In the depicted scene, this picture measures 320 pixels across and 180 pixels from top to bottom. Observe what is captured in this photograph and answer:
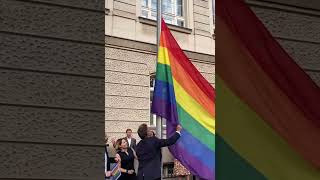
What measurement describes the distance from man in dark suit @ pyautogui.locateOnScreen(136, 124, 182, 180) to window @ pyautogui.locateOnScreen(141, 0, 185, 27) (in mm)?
12224

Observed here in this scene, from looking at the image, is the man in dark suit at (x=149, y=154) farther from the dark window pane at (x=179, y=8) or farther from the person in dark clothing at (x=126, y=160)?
the dark window pane at (x=179, y=8)

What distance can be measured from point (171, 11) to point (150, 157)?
13378 mm

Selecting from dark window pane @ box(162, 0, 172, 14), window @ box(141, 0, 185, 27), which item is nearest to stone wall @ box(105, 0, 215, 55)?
window @ box(141, 0, 185, 27)

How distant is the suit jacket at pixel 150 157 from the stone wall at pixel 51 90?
461cm

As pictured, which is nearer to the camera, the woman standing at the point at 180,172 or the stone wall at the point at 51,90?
the stone wall at the point at 51,90

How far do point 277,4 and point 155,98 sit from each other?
4558 millimetres

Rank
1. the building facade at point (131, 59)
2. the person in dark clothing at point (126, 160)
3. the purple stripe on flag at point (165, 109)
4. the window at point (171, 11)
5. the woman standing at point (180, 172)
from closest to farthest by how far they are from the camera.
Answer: the purple stripe on flag at point (165, 109)
the person in dark clothing at point (126, 160)
the woman standing at point (180, 172)
the building facade at point (131, 59)
the window at point (171, 11)

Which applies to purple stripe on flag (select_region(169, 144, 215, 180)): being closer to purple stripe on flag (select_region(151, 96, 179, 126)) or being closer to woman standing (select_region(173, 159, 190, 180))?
purple stripe on flag (select_region(151, 96, 179, 126))

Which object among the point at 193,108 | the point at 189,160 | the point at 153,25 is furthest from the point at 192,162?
the point at 153,25

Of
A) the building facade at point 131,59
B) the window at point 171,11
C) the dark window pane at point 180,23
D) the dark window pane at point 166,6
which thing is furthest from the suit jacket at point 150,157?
the dark window pane at point 180,23

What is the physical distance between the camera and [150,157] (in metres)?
9.38

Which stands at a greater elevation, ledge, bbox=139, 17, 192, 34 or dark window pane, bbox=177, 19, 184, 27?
dark window pane, bbox=177, 19, 184, 27

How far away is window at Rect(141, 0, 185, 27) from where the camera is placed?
21431mm

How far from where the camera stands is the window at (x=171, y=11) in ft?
70.3
